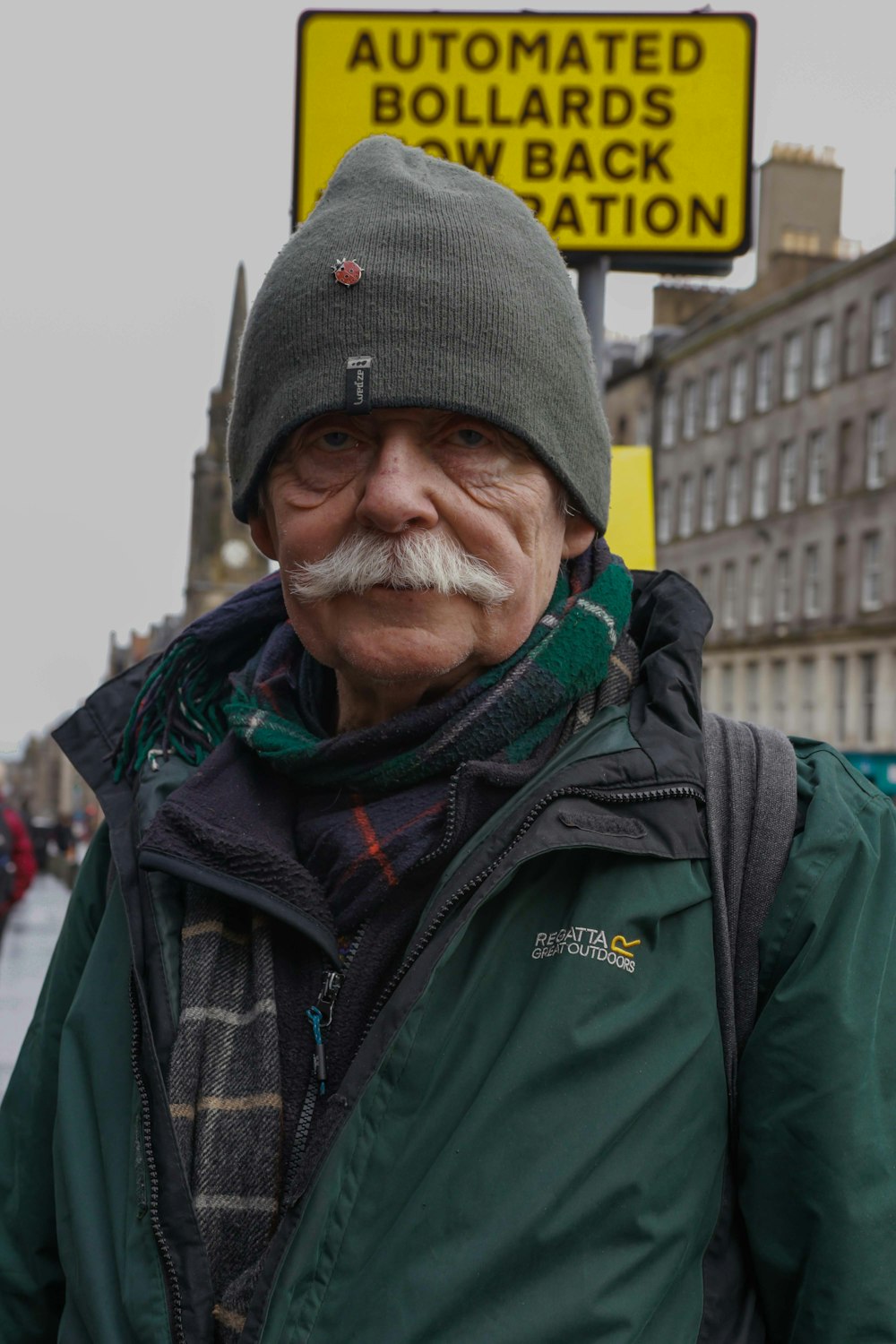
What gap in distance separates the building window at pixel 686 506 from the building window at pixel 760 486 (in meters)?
3.98

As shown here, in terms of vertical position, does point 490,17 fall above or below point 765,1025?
above

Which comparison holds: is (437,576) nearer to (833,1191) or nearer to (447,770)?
(447,770)

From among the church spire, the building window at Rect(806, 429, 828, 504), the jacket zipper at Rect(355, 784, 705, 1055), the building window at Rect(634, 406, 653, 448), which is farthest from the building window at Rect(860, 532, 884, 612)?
the jacket zipper at Rect(355, 784, 705, 1055)

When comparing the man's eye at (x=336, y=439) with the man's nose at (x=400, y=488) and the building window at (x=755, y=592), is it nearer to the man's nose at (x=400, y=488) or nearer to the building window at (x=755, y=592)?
the man's nose at (x=400, y=488)

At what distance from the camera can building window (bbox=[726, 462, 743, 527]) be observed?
51.4 metres

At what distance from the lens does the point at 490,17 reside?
385 cm

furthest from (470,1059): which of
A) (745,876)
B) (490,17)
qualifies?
(490,17)

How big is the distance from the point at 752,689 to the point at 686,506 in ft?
24.6

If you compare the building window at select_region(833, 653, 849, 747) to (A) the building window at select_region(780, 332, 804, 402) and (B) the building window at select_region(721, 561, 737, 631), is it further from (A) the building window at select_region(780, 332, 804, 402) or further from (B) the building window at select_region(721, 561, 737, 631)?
(A) the building window at select_region(780, 332, 804, 402)

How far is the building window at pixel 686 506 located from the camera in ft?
179

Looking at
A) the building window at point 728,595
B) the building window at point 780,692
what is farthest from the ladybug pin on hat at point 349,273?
the building window at point 728,595

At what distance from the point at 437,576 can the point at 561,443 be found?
0.26 meters

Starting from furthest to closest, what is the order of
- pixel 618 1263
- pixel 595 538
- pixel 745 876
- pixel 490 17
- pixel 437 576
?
pixel 490 17 < pixel 595 538 < pixel 437 576 < pixel 745 876 < pixel 618 1263

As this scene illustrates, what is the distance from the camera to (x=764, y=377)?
5000 centimetres
